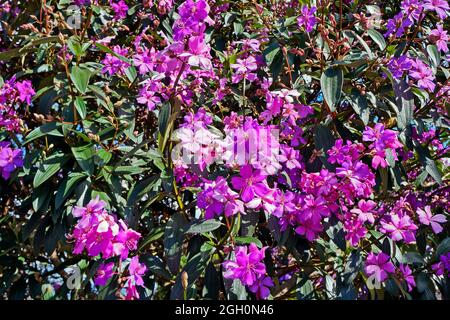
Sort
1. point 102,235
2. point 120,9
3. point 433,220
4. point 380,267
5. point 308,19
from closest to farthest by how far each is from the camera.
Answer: point 102,235, point 380,267, point 433,220, point 308,19, point 120,9

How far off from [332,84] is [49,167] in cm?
81

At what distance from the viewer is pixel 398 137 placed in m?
1.52

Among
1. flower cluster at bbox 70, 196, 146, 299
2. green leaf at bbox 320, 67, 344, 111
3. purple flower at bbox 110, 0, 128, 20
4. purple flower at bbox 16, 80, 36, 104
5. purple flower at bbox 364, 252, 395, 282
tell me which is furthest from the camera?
purple flower at bbox 110, 0, 128, 20

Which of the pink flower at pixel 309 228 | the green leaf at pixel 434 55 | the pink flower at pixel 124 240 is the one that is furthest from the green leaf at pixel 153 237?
the green leaf at pixel 434 55

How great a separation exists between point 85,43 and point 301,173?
81 centimetres

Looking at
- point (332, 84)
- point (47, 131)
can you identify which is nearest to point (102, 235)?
point (47, 131)

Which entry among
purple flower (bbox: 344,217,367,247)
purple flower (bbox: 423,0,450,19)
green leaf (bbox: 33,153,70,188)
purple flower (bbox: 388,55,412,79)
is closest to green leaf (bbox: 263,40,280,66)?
purple flower (bbox: 388,55,412,79)

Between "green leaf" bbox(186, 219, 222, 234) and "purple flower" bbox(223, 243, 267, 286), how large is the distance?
8 centimetres

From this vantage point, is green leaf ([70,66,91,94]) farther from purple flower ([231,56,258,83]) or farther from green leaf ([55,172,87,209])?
purple flower ([231,56,258,83])

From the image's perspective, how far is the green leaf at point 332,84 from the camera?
135 cm

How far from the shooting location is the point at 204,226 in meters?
1.23

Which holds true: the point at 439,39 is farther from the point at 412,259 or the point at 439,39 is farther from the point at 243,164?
the point at 243,164

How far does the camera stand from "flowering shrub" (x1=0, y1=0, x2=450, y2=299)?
1.22m
